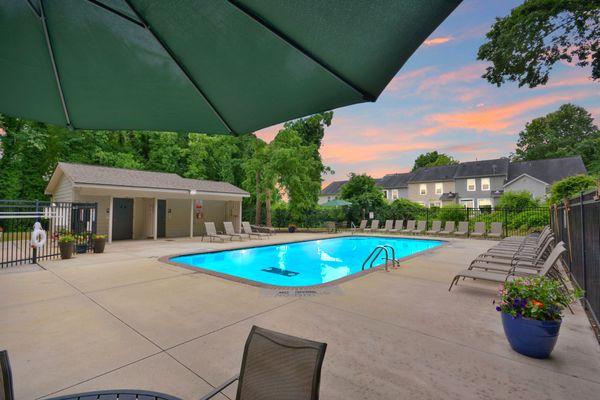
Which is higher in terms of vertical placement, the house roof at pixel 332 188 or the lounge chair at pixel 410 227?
the house roof at pixel 332 188

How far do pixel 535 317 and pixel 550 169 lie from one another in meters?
40.4

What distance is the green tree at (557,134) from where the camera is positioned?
4497 cm

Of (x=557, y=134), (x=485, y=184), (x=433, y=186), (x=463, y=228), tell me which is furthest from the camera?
(x=557, y=134)

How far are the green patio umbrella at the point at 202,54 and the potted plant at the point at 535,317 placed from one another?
3.05m

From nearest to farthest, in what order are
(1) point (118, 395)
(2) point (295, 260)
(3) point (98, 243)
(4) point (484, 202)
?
1. (1) point (118, 395)
2. (3) point (98, 243)
3. (2) point (295, 260)
4. (4) point (484, 202)

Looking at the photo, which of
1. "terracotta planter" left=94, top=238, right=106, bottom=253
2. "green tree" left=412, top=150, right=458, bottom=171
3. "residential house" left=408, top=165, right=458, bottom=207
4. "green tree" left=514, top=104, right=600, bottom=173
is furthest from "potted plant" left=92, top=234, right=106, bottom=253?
"green tree" left=412, top=150, right=458, bottom=171

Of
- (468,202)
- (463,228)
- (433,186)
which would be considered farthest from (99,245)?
(433,186)

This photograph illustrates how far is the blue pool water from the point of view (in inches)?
372

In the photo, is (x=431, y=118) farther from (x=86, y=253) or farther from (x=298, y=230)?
(x=86, y=253)

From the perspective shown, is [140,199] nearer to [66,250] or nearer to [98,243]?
[98,243]

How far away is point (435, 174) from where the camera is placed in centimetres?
3841

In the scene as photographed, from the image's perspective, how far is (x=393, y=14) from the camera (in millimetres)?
1596

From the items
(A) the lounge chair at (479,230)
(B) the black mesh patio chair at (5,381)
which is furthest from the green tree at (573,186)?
(B) the black mesh patio chair at (5,381)

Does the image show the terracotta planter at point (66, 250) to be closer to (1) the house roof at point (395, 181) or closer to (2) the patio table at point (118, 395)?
(2) the patio table at point (118, 395)
